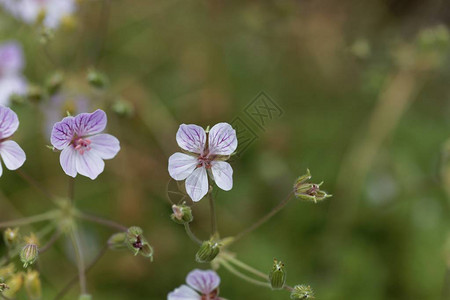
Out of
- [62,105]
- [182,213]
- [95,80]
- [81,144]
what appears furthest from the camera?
[62,105]

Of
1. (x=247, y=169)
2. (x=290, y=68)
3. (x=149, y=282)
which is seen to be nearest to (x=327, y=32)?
(x=290, y=68)

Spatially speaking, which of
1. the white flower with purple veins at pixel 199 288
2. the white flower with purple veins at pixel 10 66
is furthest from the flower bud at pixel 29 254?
the white flower with purple veins at pixel 10 66

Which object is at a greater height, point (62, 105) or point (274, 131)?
point (274, 131)

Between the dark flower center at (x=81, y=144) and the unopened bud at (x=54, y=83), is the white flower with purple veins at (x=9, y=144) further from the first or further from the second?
the unopened bud at (x=54, y=83)

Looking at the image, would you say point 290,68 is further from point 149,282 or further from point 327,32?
point 149,282

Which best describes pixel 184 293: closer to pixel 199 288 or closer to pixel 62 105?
pixel 199 288

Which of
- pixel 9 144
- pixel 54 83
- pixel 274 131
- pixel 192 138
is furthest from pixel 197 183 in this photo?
pixel 274 131
